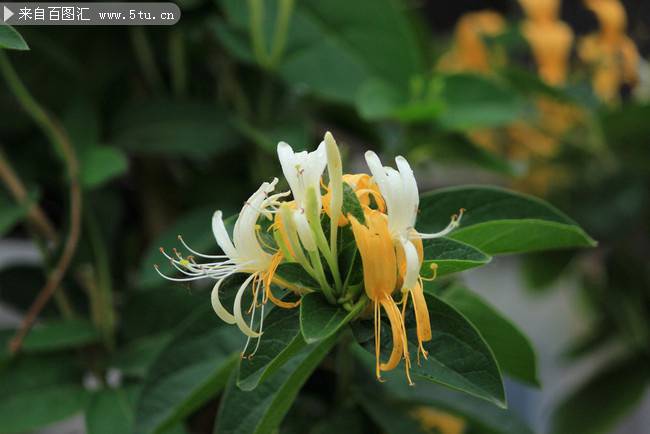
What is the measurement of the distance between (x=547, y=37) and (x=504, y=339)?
0.43m

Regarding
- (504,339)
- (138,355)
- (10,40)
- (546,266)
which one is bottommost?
(546,266)

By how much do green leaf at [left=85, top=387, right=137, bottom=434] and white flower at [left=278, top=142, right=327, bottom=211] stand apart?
0.65 ft

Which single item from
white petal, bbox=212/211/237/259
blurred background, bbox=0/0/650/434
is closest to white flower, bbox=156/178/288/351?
white petal, bbox=212/211/237/259

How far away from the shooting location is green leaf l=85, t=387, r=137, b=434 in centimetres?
39

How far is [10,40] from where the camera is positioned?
25cm

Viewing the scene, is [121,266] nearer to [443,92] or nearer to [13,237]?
[13,237]

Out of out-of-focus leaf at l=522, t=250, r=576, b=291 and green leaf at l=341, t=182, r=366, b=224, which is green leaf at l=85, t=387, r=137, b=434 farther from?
out-of-focus leaf at l=522, t=250, r=576, b=291

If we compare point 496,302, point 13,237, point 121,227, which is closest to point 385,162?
point 121,227

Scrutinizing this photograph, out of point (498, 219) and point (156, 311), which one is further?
point (156, 311)

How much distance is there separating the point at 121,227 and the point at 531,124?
1.30 feet

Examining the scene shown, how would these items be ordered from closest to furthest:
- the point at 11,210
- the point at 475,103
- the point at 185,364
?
the point at 185,364
the point at 11,210
the point at 475,103

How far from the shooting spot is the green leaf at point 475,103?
0.53 metres

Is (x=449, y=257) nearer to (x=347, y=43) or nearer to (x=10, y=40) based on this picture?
(x=10, y=40)

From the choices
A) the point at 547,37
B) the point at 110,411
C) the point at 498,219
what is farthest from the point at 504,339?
the point at 547,37
